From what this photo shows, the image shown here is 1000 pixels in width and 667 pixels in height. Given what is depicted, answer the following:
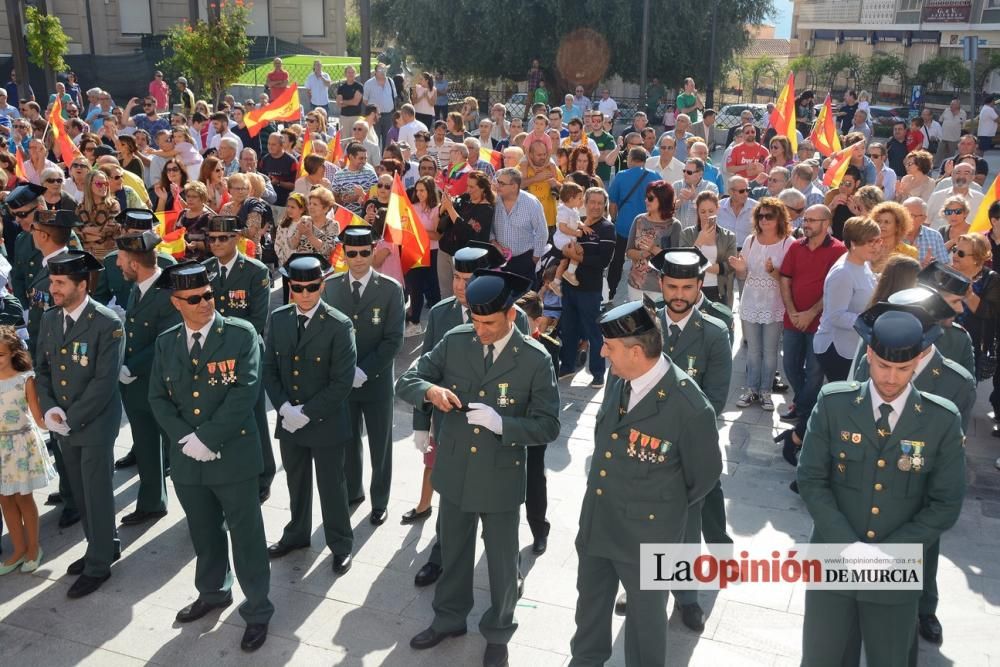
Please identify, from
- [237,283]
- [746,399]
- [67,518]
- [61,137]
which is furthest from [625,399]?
[61,137]

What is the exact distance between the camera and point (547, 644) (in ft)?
17.6

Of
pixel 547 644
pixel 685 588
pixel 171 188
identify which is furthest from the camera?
pixel 171 188

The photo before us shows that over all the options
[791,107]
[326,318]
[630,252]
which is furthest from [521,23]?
[326,318]

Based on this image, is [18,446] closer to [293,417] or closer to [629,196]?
[293,417]

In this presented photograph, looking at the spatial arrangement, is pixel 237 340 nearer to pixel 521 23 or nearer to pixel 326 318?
pixel 326 318

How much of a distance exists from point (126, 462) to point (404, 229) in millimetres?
3471

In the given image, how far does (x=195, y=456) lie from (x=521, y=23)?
1158 inches

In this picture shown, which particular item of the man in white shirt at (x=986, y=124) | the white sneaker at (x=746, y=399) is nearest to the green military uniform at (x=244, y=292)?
the white sneaker at (x=746, y=399)

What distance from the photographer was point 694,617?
5457 millimetres

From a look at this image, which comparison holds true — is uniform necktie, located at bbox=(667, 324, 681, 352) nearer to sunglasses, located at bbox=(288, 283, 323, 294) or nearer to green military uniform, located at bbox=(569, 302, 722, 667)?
green military uniform, located at bbox=(569, 302, 722, 667)

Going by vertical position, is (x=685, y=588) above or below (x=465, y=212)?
below

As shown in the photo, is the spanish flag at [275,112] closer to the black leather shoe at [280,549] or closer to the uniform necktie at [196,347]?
the black leather shoe at [280,549]

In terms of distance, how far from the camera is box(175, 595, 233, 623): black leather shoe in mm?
5547

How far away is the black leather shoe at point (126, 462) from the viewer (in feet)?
25.2
